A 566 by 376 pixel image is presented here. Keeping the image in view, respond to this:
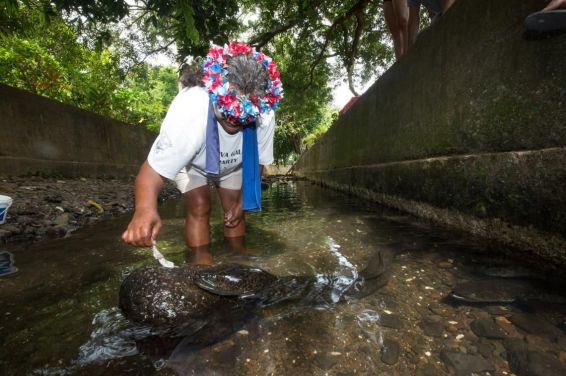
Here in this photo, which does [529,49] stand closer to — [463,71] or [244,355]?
[463,71]

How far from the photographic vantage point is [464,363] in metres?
1.12

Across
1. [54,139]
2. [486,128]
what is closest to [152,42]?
[54,139]

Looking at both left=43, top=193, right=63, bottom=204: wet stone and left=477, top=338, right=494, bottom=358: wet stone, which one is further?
left=43, top=193, right=63, bottom=204: wet stone

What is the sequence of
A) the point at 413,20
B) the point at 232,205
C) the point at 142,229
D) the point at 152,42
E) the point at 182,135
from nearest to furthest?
the point at 142,229 → the point at 182,135 → the point at 232,205 → the point at 413,20 → the point at 152,42

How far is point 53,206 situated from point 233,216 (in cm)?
246

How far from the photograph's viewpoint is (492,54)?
228 cm

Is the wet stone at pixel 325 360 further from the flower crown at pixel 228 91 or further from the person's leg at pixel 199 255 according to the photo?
the flower crown at pixel 228 91

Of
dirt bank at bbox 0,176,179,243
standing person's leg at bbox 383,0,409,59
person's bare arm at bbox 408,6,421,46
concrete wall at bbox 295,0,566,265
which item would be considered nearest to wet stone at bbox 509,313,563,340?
concrete wall at bbox 295,0,566,265

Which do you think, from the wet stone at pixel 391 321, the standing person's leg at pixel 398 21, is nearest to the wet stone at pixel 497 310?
the wet stone at pixel 391 321

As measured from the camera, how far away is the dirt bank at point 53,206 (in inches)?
123

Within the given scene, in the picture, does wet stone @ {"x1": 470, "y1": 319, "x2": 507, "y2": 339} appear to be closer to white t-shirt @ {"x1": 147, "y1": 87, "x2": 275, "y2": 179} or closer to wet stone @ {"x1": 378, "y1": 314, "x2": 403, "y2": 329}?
wet stone @ {"x1": 378, "y1": 314, "x2": 403, "y2": 329}

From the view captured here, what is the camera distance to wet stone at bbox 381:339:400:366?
1155 millimetres

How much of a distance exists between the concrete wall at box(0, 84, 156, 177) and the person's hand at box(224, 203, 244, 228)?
4.03 meters

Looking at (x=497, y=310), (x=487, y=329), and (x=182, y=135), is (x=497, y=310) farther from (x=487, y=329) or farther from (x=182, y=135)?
(x=182, y=135)
